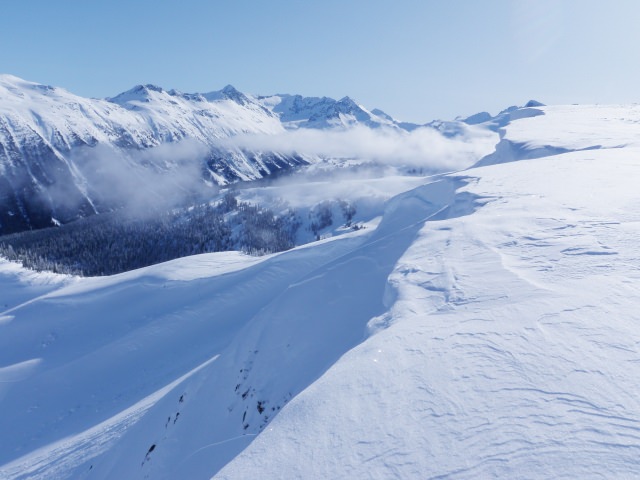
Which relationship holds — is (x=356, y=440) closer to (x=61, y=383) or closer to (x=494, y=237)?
(x=494, y=237)

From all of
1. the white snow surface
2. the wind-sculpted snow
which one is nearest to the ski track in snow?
the white snow surface

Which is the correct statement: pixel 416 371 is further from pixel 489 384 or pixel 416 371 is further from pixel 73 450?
pixel 73 450

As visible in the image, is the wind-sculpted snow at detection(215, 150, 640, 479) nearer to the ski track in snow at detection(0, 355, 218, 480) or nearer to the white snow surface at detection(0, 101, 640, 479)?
the white snow surface at detection(0, 101, 640, 479)

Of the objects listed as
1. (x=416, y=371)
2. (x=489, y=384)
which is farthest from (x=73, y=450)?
(x=489, y=384)

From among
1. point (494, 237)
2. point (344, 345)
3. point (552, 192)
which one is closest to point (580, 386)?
point (344, 345)

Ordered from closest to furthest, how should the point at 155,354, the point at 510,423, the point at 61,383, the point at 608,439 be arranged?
the point at 608,439 < the point at 510,423 < the point at 61,383 < the point at 155,354

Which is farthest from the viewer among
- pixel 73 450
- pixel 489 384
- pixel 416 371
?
pixel 73 450

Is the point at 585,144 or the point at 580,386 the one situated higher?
the point at 585,144

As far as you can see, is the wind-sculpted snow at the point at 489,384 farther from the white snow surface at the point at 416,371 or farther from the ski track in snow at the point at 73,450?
the ski track in snow at the point at 73,450

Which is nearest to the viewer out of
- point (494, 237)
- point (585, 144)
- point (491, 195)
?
point (494, 237)
